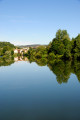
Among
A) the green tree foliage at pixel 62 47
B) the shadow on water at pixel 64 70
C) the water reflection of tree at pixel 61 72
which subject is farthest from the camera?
the green tree foliage at pixel 62 47

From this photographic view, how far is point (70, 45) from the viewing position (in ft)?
156

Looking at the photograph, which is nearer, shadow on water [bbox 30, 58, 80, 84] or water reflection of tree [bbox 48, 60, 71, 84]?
water reflection of tree [bbox 48, 60, 71, 84]

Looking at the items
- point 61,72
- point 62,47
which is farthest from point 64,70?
point 62,47

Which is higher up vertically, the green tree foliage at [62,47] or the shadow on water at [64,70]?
the green tree foliage at [62,47]

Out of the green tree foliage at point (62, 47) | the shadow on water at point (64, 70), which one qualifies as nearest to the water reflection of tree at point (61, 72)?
the shadow on water at point (64, 70)

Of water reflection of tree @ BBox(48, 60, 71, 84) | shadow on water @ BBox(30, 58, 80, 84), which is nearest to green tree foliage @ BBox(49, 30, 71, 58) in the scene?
shadow on water @ BBox(30, 58, 80, 84)

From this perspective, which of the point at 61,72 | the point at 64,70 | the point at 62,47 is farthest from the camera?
the point at 62,47

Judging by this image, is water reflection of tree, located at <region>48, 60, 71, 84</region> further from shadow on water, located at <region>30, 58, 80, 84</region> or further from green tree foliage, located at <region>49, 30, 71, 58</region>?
green tree foliage, located at <region>49, 30, 71, 58</region>

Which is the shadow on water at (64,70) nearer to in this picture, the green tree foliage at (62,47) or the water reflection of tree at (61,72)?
the water reflection of tree at (61,72)

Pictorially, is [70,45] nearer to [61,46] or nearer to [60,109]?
[61,46]

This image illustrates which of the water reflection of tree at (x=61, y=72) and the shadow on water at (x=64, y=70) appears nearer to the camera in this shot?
the water reflection of tree at (x=61, y=72)

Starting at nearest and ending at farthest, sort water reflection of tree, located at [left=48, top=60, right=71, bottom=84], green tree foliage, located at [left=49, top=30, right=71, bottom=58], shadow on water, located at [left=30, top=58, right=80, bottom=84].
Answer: water reflection of tree, located at [left=48, top=60, right=71, bottom=84]
shadow on water, located at [left=30, top=58, right=80, bottom=84]
green tree foliage, located at [left=49, top=30, right=71, bottom=58]

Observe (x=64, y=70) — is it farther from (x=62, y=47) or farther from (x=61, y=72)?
(x=62, y=47)

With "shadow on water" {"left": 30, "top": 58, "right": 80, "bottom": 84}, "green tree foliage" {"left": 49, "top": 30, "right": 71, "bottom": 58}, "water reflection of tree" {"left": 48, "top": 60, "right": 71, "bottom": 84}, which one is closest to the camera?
"water reflection of tree" {"left": 48, "top": 60, "right": 71, "bottom": 84}
